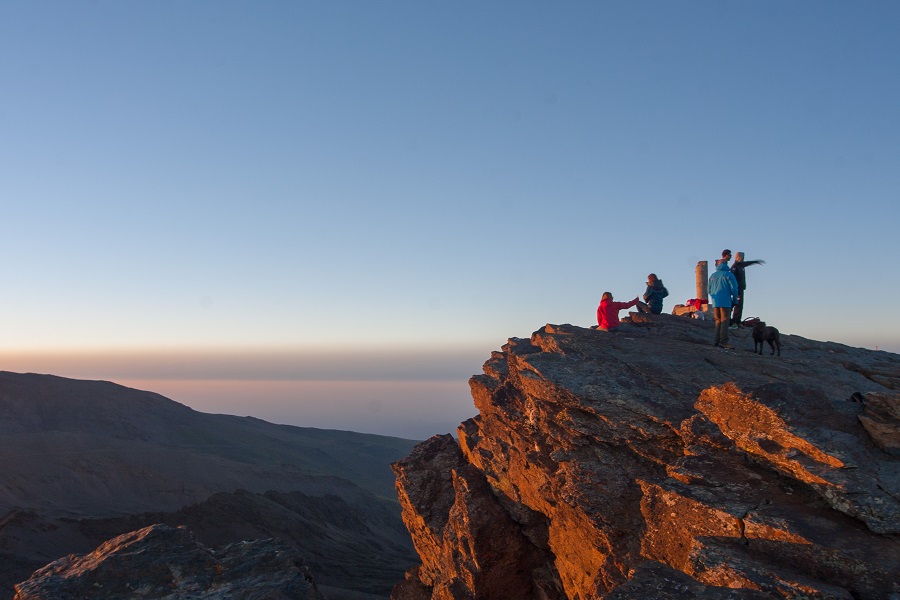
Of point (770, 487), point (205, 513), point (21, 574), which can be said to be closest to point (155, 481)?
point (205, 513)

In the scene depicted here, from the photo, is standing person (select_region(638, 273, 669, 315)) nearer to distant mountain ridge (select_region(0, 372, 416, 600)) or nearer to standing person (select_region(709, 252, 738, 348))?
standing person (select_region(709, 252, 738, 348))

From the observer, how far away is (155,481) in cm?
4988

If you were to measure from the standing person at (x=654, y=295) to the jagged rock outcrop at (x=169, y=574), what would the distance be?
14.5 meters

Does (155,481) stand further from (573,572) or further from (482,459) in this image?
(573,572)

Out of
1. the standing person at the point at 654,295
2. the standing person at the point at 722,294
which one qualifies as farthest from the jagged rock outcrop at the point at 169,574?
the standing person at the point at 654,295

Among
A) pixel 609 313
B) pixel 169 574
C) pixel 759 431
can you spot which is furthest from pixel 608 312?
pixel 169 574

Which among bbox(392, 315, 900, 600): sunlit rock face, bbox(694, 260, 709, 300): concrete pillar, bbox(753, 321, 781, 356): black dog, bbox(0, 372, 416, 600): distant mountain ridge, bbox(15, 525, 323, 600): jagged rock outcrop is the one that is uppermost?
bbox(694, 260, 709, 300): concrete pillar

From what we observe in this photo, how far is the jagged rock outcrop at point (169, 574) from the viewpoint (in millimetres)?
13578

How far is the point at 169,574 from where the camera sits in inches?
558

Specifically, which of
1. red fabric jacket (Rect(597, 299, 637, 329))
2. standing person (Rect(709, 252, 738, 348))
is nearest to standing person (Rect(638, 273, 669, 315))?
red fabric jacket (Rect(597, 299, 637, 329))

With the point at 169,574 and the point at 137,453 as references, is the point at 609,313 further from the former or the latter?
the point at 137,453

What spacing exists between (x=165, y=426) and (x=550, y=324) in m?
67.0

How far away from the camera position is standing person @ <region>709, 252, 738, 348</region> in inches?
679

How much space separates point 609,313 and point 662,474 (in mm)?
7602
